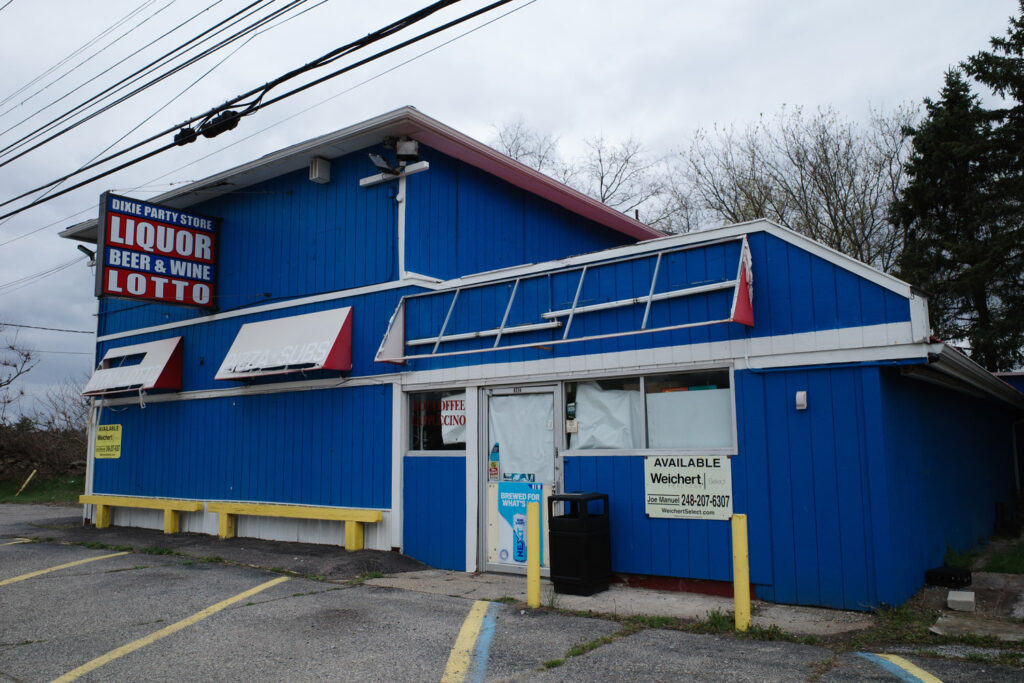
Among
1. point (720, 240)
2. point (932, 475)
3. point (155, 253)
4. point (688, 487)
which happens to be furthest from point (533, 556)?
point (155, 253)

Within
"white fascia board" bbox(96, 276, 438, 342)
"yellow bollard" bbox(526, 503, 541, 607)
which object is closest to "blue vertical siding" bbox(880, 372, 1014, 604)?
"yellow bollard" bbox(526, 503, 541, 607)

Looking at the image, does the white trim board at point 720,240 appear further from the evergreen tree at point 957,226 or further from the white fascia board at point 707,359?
the evergreen tree at point 957,226

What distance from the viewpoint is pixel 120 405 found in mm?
15578

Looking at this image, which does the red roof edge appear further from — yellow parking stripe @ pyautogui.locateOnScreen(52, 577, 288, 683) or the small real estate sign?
the small real estate sign

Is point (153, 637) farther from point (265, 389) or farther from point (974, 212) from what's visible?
point (974, 212)

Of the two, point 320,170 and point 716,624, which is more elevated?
point 320,170

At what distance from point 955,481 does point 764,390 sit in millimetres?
4291

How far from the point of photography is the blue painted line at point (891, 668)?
5097 millimetres

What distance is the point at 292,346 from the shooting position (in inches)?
466

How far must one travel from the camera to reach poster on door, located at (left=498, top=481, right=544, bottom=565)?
9.48 m

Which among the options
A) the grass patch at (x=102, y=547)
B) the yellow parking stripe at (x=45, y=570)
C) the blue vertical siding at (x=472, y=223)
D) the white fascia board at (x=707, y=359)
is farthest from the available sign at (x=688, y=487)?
the grass patch at (x=102, y=547)

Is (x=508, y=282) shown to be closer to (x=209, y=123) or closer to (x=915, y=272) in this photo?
(x=209, y=123)

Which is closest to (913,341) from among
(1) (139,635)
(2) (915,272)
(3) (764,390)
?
(3) (764,390)

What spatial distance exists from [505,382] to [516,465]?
107 centimetres
